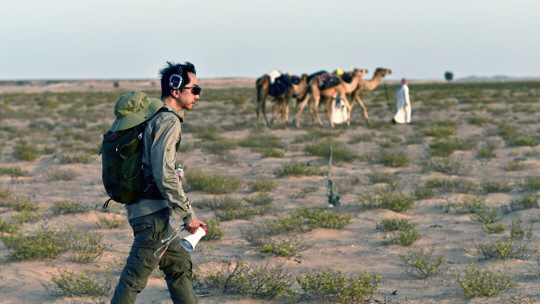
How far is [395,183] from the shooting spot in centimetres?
1180

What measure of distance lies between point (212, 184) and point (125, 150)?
7337 millimetres

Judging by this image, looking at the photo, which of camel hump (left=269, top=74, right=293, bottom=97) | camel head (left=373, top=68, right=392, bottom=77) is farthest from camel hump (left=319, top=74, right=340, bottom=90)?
camel head (left=373, top=68, right=392, bottom=77)

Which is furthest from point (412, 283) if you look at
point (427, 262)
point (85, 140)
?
point (85, 140)

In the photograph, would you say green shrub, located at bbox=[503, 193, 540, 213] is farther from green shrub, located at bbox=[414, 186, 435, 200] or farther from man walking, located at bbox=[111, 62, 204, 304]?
man walking, located at bbox=[111, 62, 204, 304]

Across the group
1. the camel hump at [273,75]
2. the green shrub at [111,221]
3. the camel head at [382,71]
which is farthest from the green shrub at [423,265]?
the camel head at [382,71]

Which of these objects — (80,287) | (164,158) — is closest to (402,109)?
(80,287)

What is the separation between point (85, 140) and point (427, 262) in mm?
15411

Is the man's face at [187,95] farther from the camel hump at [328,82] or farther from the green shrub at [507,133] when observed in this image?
the camel hump at [328,82]

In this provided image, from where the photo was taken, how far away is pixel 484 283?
5844mm

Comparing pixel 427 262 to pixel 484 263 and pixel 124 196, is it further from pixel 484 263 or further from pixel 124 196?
pixel 124 196

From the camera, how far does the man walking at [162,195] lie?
413 cm

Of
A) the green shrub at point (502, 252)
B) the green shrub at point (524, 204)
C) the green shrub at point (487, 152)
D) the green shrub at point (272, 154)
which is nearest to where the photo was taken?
the green shrub at point (502, 252)

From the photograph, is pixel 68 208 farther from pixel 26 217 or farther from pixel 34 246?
pixel 34 246

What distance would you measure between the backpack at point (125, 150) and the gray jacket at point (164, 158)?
0.05 m
